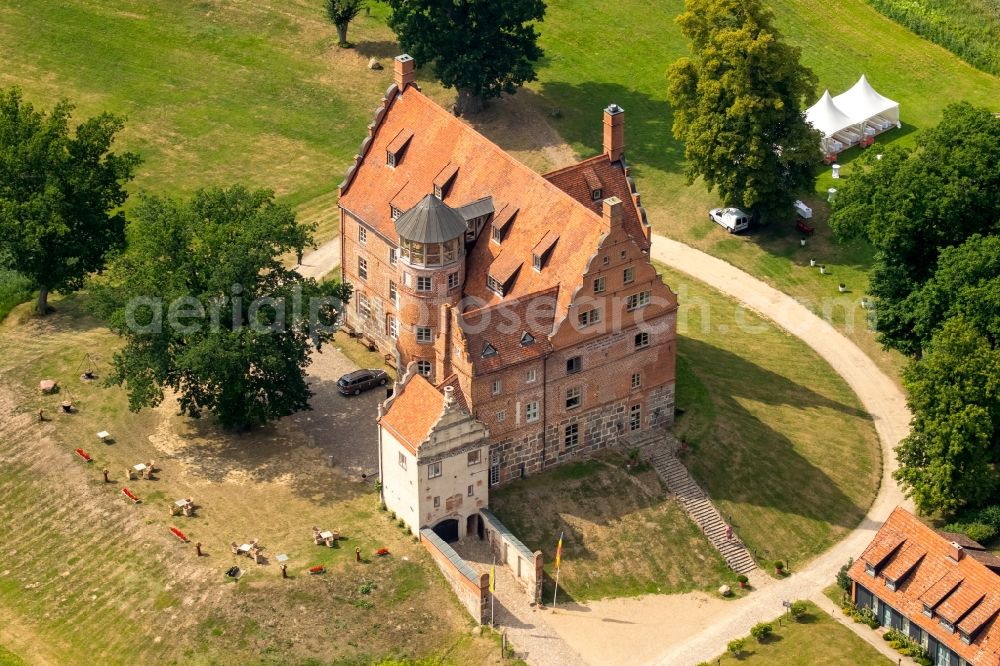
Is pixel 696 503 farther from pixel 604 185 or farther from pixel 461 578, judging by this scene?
pixel 604 185

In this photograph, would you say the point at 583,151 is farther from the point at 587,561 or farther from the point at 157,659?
the point at 157,659

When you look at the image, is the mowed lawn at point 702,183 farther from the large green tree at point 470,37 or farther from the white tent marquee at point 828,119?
the large green tree at point 470,37

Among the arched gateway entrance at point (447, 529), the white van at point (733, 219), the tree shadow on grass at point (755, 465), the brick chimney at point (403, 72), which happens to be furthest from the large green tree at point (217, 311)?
the white van at point (733, 219)

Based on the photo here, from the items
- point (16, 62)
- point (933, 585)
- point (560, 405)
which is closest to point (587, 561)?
point (560, 405)

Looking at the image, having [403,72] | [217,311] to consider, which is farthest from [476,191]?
[217,311]

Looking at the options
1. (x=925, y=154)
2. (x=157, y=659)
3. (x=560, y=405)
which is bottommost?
(x=157, y=659)

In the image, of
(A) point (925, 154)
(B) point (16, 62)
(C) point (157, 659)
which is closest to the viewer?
(C) point (157, 659)

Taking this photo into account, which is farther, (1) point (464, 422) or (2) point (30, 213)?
(2) point (30, 213)
